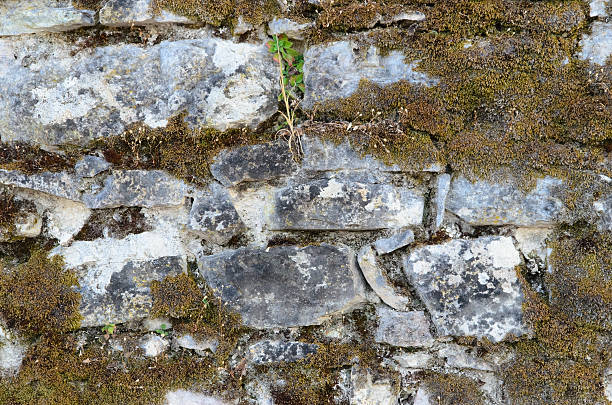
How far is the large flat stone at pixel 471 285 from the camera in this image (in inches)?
93.4

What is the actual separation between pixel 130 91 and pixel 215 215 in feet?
2.55

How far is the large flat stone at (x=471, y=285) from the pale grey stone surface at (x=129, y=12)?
71.5 inches

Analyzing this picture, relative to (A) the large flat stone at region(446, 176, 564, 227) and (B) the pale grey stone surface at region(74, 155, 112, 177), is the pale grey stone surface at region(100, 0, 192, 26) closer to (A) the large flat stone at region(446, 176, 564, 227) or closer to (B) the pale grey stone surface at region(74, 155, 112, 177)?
(B) the pale grey stone surface at region(74, 155, 112, 177)

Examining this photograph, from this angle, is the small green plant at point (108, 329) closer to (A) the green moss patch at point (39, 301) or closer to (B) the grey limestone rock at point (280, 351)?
(A) the green moss patch at point (39, 301)

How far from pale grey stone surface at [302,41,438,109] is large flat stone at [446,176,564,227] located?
0.64m

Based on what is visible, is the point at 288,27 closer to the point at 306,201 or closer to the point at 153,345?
the point at 306,201

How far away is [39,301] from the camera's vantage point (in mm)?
2428

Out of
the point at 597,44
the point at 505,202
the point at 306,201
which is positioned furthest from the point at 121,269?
the point at 597,44

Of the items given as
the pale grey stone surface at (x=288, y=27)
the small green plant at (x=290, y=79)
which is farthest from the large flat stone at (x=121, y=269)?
the pale grey stone surface at (x=288, y=27)

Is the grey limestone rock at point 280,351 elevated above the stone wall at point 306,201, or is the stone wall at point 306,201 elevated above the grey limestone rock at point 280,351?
the stone wall at point 306,201

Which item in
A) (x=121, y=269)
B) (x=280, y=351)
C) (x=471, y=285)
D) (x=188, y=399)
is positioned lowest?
(x=188, y=399)

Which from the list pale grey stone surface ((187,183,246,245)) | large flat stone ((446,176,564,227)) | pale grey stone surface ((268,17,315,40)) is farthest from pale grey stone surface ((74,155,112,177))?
large flat stone ((446,176,564,227))

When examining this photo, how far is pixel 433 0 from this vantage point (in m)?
2.40

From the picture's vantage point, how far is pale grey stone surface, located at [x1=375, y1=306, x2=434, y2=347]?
2414 mm
